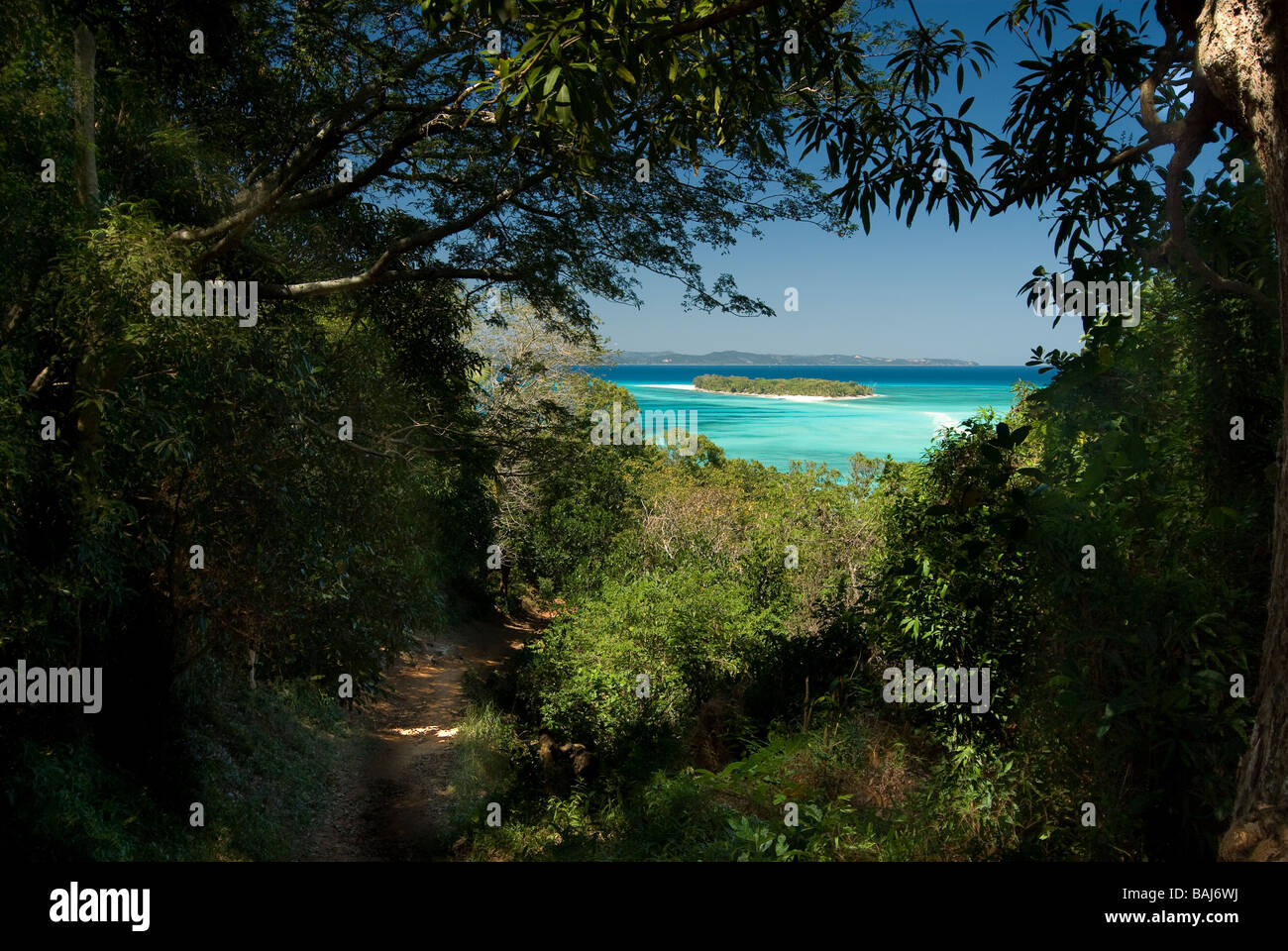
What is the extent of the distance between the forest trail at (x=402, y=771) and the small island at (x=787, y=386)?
15.9 m

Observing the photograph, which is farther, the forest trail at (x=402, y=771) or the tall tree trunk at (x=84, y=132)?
the forest trail at (x=402, y=771)

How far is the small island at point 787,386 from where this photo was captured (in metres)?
27.9

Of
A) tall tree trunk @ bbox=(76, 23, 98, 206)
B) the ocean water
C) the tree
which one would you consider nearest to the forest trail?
tall tree trunk @ bbox=(76, 23, 98, 206)

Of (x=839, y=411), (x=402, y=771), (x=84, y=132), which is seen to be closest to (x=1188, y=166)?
(x=84, y=132)

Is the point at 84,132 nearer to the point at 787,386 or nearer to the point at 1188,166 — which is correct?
the point at 1188,166

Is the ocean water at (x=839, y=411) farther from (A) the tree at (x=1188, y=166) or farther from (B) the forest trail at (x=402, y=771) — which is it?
(A) the tree at (x=1188, y=166)

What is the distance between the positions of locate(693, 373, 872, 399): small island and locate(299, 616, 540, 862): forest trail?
1594 centimetres

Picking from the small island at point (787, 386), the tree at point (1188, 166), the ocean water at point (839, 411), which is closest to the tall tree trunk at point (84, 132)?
the tree at point (1188, 166)

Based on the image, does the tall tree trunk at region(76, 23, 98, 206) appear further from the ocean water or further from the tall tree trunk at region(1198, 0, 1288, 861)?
the ocean water

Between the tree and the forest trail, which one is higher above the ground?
the tree

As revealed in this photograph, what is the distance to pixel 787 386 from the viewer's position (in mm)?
35594

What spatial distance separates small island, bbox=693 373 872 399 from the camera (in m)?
27.9

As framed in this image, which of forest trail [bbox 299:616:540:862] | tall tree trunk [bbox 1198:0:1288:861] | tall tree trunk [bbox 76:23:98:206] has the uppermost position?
tall tree trunk [bbox 76:23:98:206]

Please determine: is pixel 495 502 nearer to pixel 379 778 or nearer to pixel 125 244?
pixel 379 778
